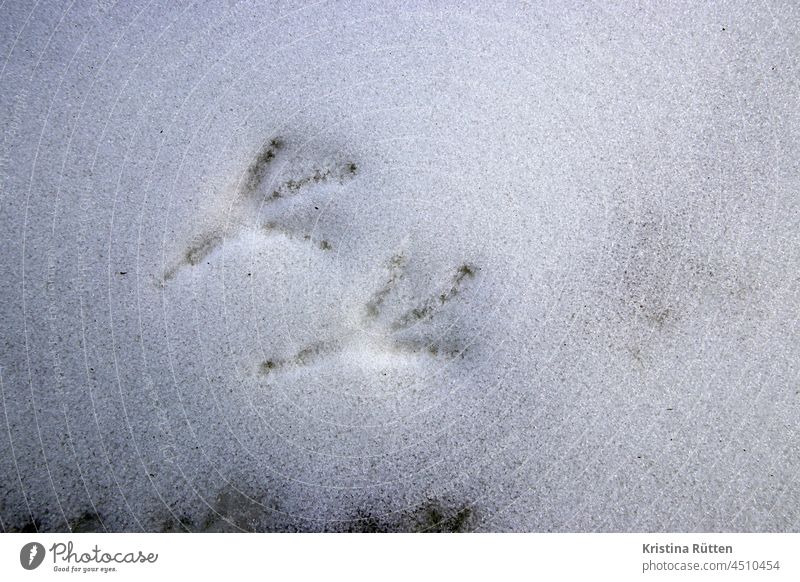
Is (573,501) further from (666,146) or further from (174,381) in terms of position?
(174,381)

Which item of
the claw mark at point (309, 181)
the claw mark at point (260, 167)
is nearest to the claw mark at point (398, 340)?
the claw mark at point (309, 181)

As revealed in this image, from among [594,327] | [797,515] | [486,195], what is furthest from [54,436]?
[797,515]
